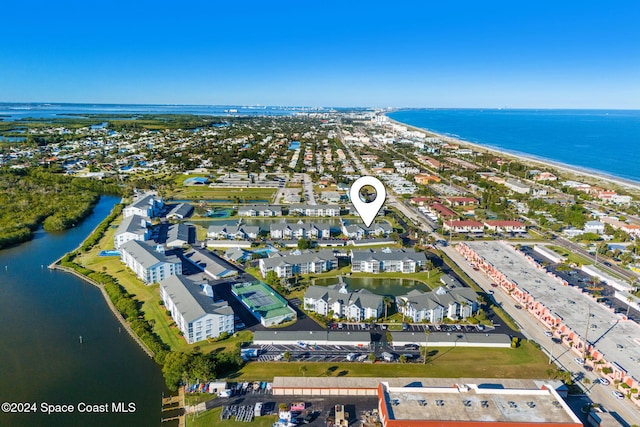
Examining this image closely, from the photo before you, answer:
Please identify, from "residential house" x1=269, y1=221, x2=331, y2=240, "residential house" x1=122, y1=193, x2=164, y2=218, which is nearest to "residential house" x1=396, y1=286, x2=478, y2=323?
"residential house" x1=269, y1=221, x2=331, y2=240

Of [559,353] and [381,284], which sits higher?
[381,284]

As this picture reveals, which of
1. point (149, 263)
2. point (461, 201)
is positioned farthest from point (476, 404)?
point (461, 201)

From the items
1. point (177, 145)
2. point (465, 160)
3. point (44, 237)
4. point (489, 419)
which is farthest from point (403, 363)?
point (177, 145)

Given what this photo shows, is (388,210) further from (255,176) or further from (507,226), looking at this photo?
(255,176)

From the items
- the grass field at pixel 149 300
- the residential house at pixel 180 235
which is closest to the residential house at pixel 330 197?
the residential house at pixel 180 235

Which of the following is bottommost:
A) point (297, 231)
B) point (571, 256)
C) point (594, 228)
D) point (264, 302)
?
point (571, 256)

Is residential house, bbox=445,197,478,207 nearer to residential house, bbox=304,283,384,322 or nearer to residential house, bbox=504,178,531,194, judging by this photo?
residential house, bbox=504,178,531,194

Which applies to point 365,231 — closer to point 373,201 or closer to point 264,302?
point 373,201
